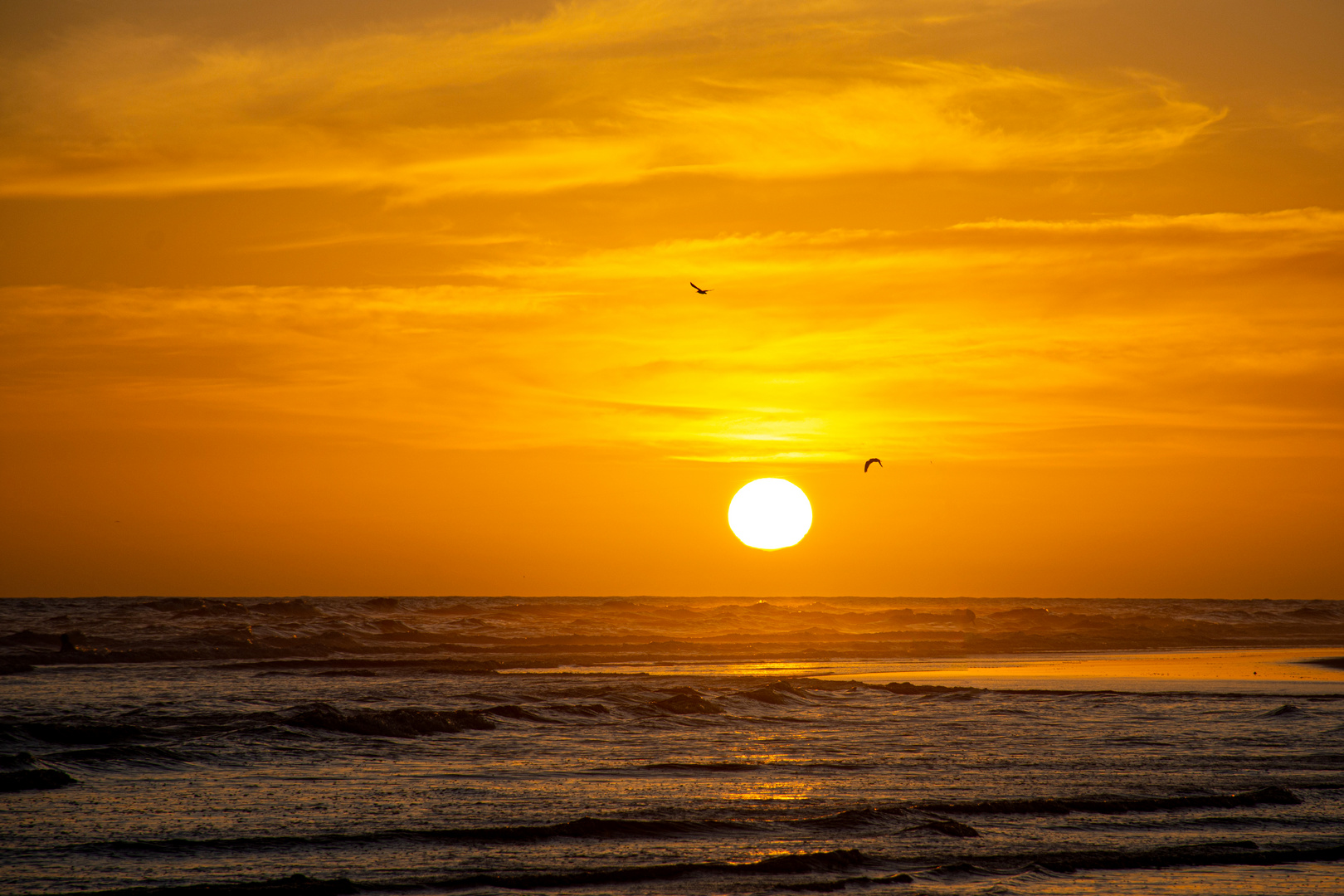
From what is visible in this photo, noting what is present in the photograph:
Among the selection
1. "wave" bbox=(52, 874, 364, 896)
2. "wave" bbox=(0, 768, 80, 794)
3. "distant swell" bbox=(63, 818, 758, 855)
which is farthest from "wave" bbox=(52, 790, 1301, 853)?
"wave" bbox=(0, 768, 80, 794)

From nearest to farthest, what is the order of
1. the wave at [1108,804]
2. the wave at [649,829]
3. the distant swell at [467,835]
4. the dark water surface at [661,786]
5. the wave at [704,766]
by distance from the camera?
the dark water surface at [661,786], the distant swell at [467,835], the wave at [649,829], the wave at [1108,804], the wave at [704,766]

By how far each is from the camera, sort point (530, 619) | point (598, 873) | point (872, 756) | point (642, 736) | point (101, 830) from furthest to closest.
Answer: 1. point (530, 619)
2. point (642, 736)
3. point (872, 756)
4. point (101, 830)
5. point (598, 873)

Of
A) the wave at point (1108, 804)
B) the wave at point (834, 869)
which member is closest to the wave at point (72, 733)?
the wave at point (834, 869)

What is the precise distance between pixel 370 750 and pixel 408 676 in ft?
47.6

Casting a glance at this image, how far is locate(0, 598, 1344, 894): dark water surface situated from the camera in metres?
10.8

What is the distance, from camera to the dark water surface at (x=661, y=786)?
35.5ft

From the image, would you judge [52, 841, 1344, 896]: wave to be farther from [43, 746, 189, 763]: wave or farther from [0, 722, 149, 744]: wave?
[0, 722, 149, 744]: wave

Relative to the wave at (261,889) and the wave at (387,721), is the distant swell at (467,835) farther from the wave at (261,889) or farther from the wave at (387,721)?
the wave at (387,721)

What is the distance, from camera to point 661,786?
48.7 ft

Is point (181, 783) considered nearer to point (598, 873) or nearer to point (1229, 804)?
point (598, 873)

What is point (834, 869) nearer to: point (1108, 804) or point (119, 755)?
point (1108, 804)

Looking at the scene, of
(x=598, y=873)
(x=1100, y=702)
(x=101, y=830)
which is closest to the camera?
(x=598, y=873)

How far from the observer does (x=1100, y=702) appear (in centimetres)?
2528

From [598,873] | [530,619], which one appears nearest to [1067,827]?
[598,873]
